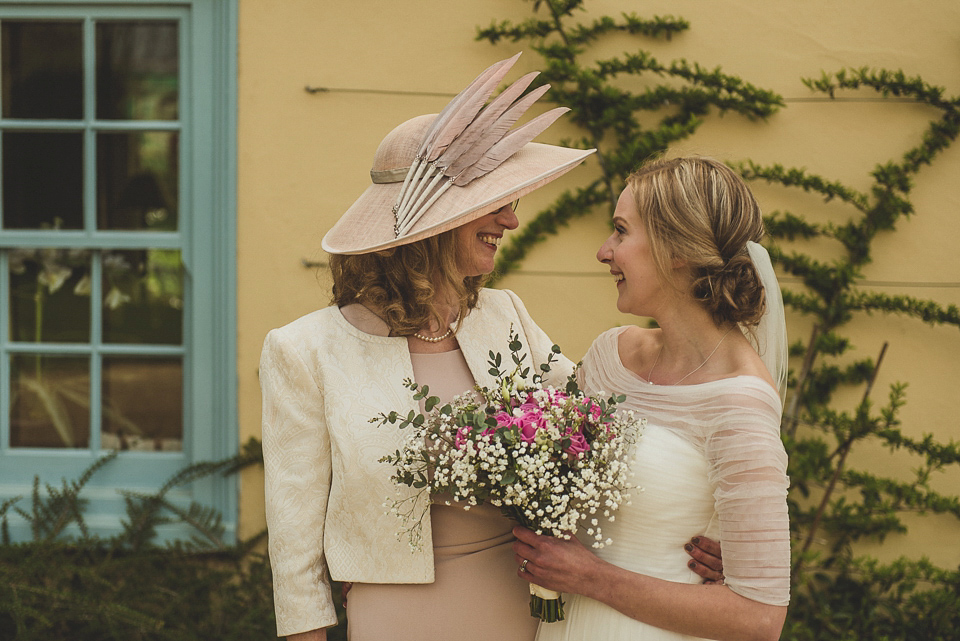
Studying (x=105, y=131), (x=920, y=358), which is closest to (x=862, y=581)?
(x=920, y=358)

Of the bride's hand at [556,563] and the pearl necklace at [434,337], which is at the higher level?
the pearl necklace at [434,337]

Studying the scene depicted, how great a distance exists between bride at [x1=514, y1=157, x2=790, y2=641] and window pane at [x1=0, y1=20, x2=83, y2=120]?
2.95 meters

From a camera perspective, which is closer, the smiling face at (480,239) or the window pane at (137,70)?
the smiling face at (480,239)

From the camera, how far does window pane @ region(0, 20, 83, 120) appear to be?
362 centimetres

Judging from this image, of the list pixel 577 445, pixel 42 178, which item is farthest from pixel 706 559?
pixel 42 178

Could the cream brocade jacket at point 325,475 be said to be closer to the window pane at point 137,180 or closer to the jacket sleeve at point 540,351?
the jacket sleeve at point 540,351

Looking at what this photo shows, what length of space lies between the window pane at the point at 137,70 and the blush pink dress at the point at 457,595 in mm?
2529

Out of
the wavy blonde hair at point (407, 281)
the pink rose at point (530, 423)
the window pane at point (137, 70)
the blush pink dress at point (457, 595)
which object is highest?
the window pane at point (137, 70)

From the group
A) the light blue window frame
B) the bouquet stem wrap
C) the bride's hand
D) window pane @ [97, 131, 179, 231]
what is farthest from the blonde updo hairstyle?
window pane @ [97, 131, 179, 231]

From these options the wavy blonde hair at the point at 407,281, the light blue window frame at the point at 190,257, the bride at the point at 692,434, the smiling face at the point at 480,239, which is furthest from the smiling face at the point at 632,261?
the light blue window frame at the point at 190,257

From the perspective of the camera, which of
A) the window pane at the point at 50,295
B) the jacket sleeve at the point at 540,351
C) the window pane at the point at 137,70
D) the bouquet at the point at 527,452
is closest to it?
the bouquet at the point at 527,452

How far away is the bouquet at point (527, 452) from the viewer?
4.95 ft

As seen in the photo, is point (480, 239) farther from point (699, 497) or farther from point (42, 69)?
point (42, 69)

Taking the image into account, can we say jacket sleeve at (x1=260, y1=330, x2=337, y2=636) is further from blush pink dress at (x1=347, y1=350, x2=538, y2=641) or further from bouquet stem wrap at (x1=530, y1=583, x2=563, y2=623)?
bouquet stem wrap at (x1=530, y1=583, x2=563, y2=623)
